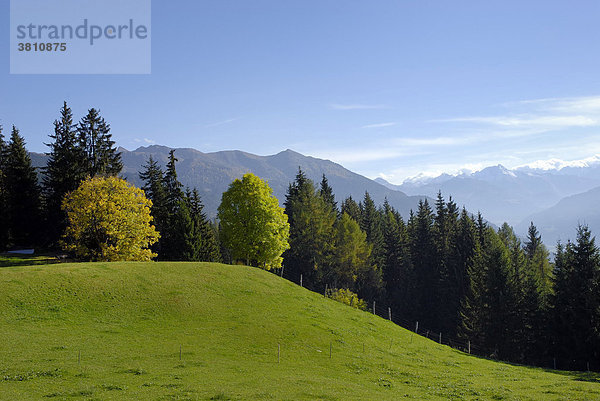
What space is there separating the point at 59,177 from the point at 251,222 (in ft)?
132

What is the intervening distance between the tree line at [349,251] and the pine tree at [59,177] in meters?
0.22

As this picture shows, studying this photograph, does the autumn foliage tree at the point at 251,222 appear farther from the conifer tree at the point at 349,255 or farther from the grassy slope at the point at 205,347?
the conifer tree at the point at 349,255

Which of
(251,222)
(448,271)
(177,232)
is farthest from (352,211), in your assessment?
(177,232)

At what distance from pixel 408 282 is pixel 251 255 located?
6041 centimetres

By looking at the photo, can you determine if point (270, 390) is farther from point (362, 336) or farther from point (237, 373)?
point (362, 336)

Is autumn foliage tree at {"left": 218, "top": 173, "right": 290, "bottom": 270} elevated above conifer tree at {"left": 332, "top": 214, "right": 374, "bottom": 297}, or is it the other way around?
autumn foliage tree at {"left": 218, "top": 173, "right": 290, "bottom": 270}

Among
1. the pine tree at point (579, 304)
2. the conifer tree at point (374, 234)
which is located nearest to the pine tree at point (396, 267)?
the conifer tree at point (374, 234)

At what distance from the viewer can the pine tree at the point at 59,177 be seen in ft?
252

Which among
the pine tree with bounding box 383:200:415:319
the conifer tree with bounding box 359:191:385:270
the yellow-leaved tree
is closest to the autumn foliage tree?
the yellow-leaved tree

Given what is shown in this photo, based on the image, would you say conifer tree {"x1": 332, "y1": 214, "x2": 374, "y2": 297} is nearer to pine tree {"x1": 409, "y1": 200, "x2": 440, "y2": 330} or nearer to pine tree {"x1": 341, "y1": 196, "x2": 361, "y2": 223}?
pine tree {"x1": 409, "y1": 200, "x2": 440, "y2": 330}

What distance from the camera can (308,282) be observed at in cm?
9919

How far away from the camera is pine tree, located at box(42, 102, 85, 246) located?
252 feet

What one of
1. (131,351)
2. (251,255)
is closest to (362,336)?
(131,351)

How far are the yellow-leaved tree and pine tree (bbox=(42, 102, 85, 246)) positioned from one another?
58.4 feet
